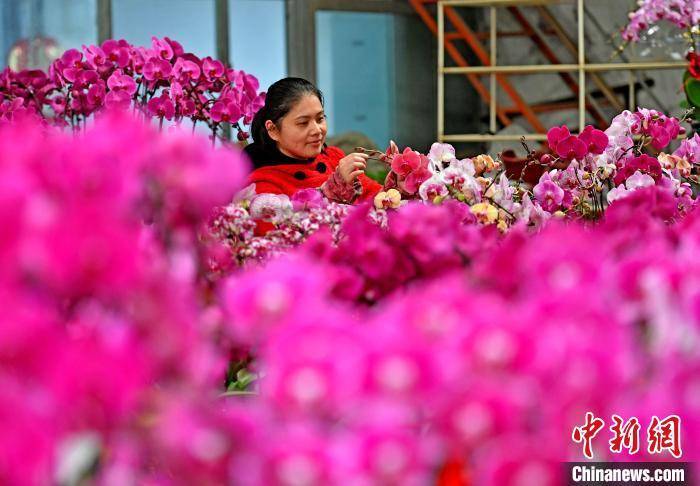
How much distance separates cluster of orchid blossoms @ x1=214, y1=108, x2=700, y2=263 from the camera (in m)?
0.80

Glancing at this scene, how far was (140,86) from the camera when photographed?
55.2 inches

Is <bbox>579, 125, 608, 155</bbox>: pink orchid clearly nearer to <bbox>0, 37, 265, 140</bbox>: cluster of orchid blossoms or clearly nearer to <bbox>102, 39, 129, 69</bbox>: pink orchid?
<bbox>0, 37, 265, 140</bbox>: cluster of orchid blossoms

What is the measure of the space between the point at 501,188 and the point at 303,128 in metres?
1.36

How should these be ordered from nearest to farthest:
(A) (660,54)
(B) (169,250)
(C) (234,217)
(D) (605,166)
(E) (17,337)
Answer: (E) (17,337)
(B) (169,250)
(C) (234,217)
(D) (605,166)
(A) (660,54)

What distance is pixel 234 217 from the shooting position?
0.73 m

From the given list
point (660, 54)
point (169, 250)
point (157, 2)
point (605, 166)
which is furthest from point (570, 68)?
point (169, 250)

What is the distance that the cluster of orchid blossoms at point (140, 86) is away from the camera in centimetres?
137

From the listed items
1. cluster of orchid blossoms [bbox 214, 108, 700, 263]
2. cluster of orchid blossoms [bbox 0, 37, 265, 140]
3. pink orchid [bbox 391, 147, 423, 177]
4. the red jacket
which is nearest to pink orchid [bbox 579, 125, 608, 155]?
cluster of orchid blossoms [bbox 214, 108, 700, 263]

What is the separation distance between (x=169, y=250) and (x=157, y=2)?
580 centimetres

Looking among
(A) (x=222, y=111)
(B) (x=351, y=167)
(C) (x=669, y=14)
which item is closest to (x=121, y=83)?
(A) (x=222, y=111)

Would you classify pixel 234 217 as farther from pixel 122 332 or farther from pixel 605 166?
pixel 605 166

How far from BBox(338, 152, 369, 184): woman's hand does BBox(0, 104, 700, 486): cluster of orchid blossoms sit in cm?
107

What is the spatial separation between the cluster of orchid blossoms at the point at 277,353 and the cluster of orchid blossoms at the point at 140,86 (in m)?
1.02

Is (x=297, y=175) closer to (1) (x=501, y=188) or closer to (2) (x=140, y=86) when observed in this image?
(2) (x=140, y=86)
